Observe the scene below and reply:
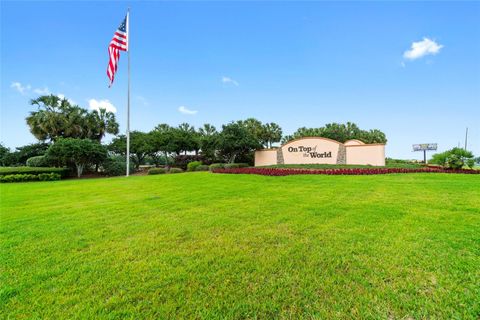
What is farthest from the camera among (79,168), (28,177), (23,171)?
(79,168)

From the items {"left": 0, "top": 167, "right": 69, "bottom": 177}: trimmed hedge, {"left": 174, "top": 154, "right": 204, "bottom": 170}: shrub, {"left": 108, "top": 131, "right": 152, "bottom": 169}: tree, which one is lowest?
{"left": 0, "top": 167, "right": 69, "bottom": 177}: trimmed hedge

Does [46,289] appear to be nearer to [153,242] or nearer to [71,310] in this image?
[71,310]

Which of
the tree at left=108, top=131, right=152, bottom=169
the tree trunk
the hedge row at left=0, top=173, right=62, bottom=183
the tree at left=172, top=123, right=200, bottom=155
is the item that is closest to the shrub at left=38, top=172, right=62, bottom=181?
the hedge row at left=0, top=173, right=62, bottom=183

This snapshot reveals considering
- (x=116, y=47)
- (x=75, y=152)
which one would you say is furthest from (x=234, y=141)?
(x=75, y=152)

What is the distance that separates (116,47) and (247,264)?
17.1 metres

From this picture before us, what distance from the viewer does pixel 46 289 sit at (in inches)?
85.7

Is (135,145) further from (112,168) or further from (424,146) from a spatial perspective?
(424,146)

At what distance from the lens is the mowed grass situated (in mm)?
1924

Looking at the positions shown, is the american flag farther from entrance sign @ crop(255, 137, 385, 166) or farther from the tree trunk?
entrance sign @ crop(255, 137, 385, 166)

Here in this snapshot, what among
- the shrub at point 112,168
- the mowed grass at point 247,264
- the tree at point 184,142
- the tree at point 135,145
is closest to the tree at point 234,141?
the tree at point 184,142

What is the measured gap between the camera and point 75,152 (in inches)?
803

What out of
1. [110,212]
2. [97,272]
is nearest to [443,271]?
[97,272]

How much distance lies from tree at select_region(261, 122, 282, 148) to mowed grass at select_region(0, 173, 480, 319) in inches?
1399

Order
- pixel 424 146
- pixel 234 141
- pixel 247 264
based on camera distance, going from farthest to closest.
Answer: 1. pixel 424 146
2. pixel 234 141
3. pixel 247 264
